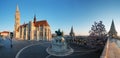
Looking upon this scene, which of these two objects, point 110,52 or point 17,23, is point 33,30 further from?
point 110,52

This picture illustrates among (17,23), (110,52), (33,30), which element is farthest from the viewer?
(17,23)

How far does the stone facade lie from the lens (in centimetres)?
4975

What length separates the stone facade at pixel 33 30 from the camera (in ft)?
163

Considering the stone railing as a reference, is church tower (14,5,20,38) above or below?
above

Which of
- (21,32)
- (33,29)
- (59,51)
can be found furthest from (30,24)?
(59,51)

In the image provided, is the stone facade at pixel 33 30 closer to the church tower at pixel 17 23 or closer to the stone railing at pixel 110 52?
the church tower at pixel 17 23

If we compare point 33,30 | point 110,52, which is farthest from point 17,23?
point 110,52

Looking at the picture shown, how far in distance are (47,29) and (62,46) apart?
27.7 meters

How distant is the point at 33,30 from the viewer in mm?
52438

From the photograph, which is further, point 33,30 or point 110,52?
point 33,30

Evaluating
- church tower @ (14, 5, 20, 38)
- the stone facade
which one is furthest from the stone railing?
church tower @ (14, 5, 20, 38)

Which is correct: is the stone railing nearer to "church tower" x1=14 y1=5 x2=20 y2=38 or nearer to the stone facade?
the stone facade

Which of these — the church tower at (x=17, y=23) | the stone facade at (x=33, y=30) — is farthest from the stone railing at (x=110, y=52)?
the church tower at (x=17, y=23)

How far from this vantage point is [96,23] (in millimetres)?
32750
